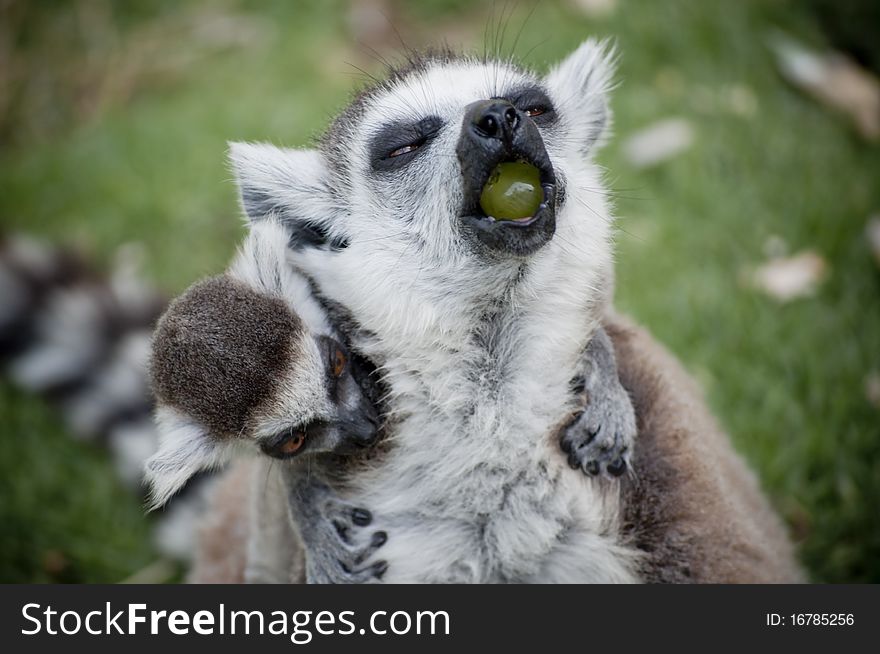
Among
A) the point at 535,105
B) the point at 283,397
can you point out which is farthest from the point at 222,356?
the point at 535,105

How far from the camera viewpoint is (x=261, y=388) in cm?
271

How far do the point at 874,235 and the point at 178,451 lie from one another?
13.5 ft

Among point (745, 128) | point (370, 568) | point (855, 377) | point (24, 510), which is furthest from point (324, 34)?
point (370, 568)

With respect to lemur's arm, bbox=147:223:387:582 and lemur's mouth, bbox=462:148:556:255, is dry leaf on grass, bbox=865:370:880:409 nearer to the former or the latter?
lemur's mouth, bbox=462:148:556:255

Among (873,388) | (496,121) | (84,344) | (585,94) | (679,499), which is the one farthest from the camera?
(84,344)

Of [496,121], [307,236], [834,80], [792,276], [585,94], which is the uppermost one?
[834,80]

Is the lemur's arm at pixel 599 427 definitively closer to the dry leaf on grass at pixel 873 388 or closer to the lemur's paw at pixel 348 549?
the lemur's paw at pixel 348 549

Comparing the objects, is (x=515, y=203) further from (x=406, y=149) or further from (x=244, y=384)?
(x=244, y=384)

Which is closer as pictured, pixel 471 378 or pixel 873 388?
pixel 471 378

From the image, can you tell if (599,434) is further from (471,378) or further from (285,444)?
(285,444)

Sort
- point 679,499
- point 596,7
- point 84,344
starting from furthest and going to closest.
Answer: point 596,7, point 84,344, point 679,499

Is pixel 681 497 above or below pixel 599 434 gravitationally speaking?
below

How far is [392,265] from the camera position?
2.91 m

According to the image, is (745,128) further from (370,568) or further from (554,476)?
(370,568)
